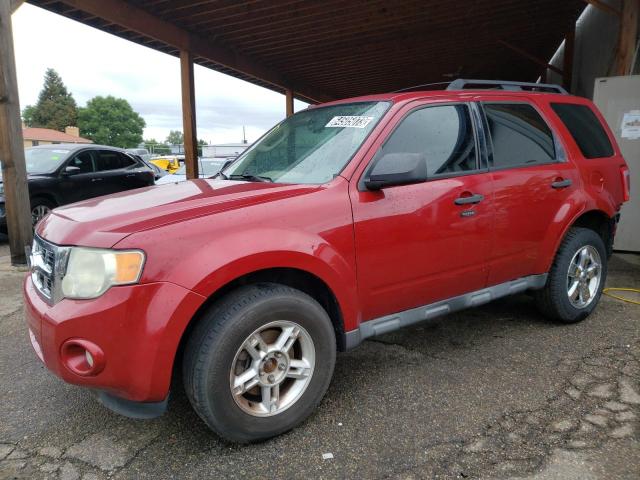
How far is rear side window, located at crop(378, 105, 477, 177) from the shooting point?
289 centimetres

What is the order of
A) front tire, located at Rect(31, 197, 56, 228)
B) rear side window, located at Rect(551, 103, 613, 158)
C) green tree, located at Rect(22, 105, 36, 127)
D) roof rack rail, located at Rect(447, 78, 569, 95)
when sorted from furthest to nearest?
green tree, located at Rect(22, 105, 36, 127) < front tire, located at Rect(31, 197, 56, 228) < rear side window, located at Rect(551, 103, 613, 158) < roof rack rail, located at Rect(447, 78, 569, 95)

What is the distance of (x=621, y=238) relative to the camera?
631 cm

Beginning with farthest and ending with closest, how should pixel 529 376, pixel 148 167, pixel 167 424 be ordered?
pixel 148 167
pixel 529 376
pixel 167 424

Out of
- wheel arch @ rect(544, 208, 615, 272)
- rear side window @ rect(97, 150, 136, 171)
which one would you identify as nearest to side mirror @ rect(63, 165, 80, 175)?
rear side window @ rect(97, 150, 136, 171)

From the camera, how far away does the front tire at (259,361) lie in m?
2.12

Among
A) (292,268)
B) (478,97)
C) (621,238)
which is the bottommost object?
(621,238)

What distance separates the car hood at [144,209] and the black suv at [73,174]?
19.7 ft

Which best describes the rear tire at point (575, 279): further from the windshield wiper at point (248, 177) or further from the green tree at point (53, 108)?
the green tree at point (53, 108)

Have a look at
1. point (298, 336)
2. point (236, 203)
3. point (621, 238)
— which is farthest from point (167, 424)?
point (621, 238)

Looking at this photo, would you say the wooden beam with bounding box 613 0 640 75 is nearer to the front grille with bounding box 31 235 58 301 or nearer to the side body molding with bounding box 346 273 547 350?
the side body molding with bounding box 346 273 547 350

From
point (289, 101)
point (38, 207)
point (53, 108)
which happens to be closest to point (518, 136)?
point (38, 207)

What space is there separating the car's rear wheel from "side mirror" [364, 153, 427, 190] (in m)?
7.11

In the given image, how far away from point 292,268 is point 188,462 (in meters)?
1.04

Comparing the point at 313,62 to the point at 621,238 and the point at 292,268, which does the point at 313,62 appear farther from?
the point at 292,268
